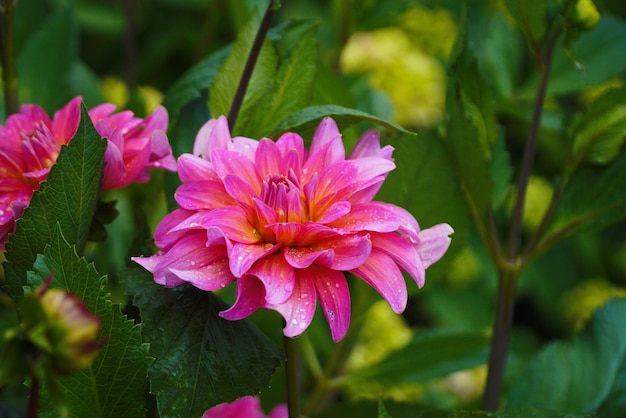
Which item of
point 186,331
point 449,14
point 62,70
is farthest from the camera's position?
point 449,14

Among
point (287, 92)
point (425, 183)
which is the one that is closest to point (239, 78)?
point (287, 92)

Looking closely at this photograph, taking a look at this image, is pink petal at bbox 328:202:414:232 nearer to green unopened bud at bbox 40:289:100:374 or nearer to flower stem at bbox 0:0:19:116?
green unopened bud at bbox 40:289:100:374

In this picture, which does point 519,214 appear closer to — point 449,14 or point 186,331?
point 186,331

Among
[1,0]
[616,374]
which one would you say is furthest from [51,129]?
[616,374]

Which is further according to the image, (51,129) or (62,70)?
(62,70)

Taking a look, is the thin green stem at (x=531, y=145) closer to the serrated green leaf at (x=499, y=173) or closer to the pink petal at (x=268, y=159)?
the serrated green leaf at (x=499, y=173)

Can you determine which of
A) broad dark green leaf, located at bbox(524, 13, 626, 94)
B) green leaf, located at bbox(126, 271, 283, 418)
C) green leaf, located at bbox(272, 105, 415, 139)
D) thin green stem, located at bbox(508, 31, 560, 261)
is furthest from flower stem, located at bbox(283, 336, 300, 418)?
broad dark green leaf, located at bbox(524, 13, 626, 94)

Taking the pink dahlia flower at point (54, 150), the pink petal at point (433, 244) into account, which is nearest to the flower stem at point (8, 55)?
the pink dahlia flower at point (54, 150)
